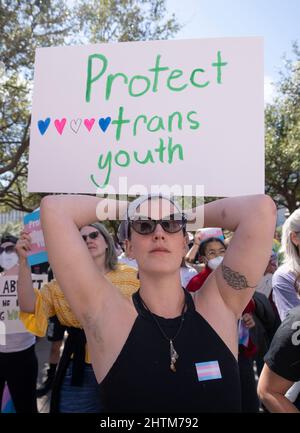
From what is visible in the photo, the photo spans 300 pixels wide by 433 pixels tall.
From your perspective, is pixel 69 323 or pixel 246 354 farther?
pixel 246 354

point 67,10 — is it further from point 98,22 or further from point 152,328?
point 152,328

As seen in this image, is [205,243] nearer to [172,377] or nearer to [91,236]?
[91,236]

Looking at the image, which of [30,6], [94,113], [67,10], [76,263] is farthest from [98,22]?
[76,263]

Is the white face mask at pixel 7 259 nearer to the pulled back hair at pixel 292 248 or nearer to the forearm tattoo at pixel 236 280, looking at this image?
the pulled back hair at pixel 292 248

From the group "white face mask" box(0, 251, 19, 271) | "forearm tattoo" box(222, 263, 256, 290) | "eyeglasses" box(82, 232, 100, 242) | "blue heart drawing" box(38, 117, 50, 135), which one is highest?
"blue heart drawing" box(38, 117, 50, 135)

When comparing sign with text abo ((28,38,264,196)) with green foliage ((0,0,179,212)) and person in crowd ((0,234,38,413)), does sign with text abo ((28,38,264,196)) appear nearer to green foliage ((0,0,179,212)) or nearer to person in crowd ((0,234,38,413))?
person in crowd ((0,234,38,413))

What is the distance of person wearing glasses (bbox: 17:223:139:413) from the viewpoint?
2219mm

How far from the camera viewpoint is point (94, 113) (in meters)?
1.97

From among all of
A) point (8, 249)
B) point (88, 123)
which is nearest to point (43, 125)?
point (88, 123)

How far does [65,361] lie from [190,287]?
112 cm

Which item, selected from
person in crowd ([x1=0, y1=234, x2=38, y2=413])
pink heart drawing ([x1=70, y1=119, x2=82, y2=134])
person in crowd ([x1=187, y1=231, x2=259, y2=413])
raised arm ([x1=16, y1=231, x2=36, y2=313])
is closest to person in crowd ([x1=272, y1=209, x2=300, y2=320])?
person in crowd ([x1=187, y1=231, x2=259, y2=413])

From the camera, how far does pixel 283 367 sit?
5.36ft

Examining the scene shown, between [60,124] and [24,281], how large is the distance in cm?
96

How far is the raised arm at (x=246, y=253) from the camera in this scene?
63.1 inches
